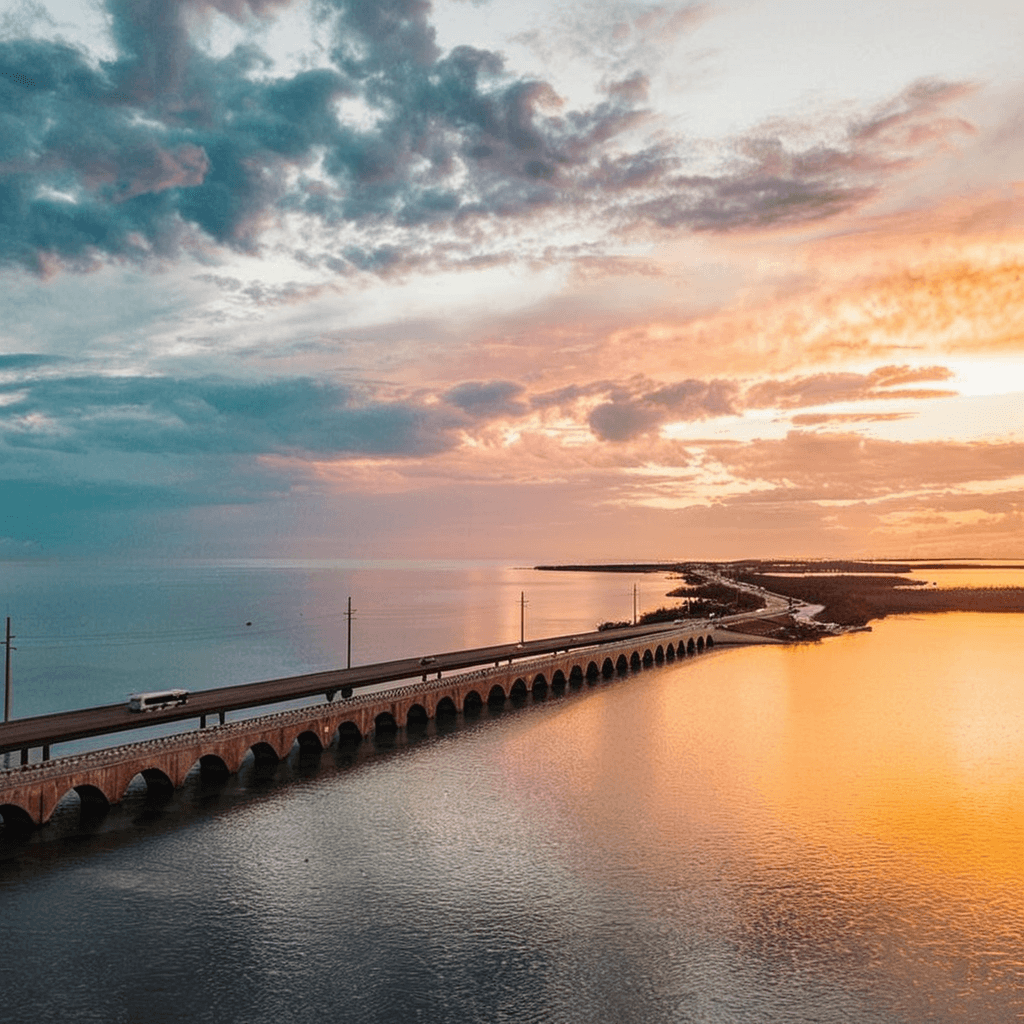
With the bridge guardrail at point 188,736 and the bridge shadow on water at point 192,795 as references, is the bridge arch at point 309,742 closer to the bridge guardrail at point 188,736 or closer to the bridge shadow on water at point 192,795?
the bridge shadow on water at point 192,795

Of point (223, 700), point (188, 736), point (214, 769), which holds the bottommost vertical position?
point (214, 769)

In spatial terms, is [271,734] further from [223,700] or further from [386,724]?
[386,724]

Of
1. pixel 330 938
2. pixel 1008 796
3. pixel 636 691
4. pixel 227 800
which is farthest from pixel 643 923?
pixel 636 691

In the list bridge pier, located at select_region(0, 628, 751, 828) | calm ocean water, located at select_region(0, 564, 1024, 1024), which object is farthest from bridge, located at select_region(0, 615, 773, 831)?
calm ocean water, located at select_region(0, 564, 1024, 1024)

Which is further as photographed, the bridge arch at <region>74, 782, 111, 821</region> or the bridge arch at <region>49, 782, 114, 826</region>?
the bridge arch at <region>74, 782, 111, 821</region>

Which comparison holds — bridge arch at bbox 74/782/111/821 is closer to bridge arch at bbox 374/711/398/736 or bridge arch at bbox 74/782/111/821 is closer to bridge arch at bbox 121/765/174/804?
bridge arch at bbox 121/765/174/804

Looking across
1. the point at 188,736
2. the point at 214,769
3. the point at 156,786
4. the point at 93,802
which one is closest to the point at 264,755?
the point at 214,769
